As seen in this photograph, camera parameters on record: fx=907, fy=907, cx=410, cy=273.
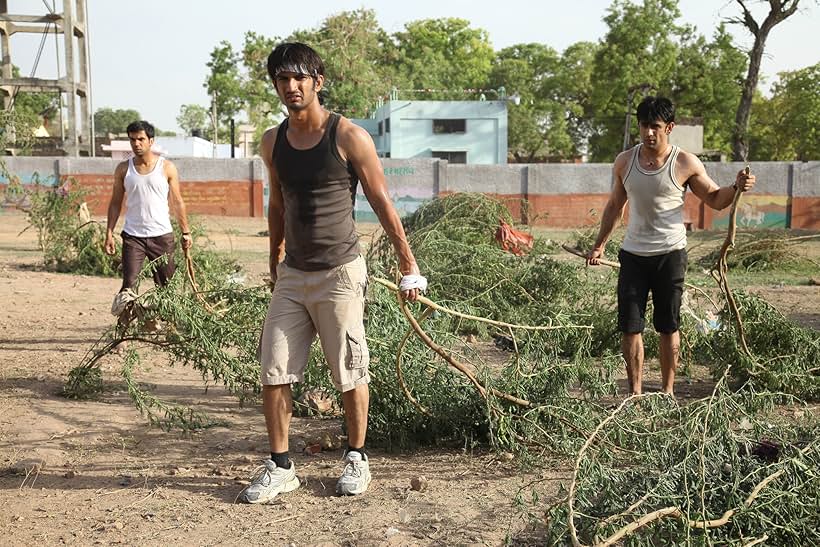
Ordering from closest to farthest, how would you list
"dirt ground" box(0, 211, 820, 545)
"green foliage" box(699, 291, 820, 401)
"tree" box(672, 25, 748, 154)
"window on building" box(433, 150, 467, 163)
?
"dirt ground" box(0, 211, 820, 545) → "green foliage" box(699, 291, 820, 401) → "tree" box(672, 25, 748, 154) → "window on building" box(433, 150, 467, 163)

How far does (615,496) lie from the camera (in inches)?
124

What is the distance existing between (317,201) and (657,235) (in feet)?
7.23

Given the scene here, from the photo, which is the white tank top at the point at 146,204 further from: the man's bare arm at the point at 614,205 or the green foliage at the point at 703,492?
the green foliage at the point at 703,492

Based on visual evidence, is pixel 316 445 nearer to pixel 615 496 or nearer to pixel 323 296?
pixel 323 296

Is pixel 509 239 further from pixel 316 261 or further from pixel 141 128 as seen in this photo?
pixel 316 261

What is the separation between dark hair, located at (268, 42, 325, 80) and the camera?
3.79m

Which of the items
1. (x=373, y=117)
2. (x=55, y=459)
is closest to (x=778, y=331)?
(x=55, y=459)

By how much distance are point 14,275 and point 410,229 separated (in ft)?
18.3

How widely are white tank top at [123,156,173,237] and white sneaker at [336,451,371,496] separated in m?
3.39

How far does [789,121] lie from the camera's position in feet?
158

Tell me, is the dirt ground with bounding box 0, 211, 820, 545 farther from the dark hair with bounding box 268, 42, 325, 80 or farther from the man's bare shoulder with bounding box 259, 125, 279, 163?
the dark hair with bounding box 268, 42, 325, 80

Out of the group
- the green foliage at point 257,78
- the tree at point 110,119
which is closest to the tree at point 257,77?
Answer: the green foliage at point 257,78

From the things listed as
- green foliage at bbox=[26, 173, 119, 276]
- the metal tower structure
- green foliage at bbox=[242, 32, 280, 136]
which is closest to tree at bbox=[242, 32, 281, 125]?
green foliage at bbox=[242, 32, 280, 136]

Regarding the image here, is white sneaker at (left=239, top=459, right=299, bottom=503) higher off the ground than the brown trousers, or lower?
lower
